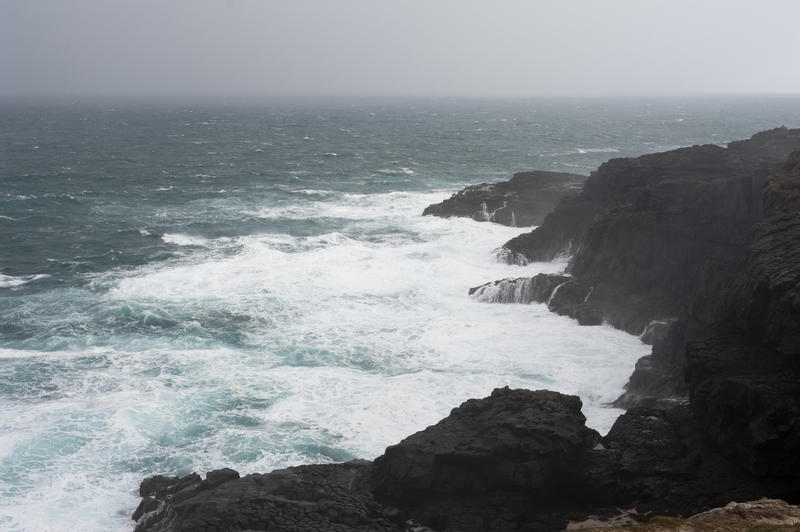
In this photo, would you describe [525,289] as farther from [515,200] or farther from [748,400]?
[748,400]

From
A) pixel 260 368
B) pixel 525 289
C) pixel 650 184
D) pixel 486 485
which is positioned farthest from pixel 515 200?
pixel 486 485

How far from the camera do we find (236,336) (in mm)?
38938

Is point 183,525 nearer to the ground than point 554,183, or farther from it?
nearer to the ground

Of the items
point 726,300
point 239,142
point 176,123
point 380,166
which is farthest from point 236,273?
point 176,123

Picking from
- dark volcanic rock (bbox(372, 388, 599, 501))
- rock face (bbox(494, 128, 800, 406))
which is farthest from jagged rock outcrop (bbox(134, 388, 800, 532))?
rock face (bbox(494, 128, 800, 406))

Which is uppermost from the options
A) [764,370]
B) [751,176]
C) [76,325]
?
[751,176]

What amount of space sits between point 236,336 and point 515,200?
33.8m

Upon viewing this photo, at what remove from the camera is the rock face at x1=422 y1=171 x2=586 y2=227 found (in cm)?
6241

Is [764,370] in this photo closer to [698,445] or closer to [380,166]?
[698,445]

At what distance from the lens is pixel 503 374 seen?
34.3 metres

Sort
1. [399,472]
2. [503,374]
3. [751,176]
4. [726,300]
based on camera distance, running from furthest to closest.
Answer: [751,176] → [503,374] → [726,300] → [399,472]

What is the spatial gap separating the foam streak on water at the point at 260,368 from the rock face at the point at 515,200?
10.5 metres

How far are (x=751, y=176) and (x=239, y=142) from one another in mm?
114030

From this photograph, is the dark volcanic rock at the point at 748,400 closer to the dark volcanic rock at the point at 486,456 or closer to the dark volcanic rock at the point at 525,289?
the dark volcanic rock at the point at 486,456
